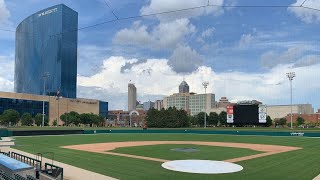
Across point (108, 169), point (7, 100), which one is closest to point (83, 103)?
point (7, 100)

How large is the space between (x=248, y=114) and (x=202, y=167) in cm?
6772

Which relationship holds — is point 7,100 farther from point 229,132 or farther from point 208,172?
point 208,172

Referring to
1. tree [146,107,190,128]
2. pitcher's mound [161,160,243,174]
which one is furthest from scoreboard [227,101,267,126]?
pitcher's mound [161,160,243,174]

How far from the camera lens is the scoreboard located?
8388 centimetres

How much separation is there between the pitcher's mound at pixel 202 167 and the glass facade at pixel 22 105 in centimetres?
12763

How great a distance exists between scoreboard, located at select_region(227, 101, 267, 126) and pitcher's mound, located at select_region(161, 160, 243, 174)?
2565 inches

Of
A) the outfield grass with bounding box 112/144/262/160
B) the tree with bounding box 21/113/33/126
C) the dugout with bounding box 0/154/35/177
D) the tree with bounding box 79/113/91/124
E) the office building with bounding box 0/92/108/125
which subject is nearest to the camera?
the dugout with bounding box 0/154/35/177

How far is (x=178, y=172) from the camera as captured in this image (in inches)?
721

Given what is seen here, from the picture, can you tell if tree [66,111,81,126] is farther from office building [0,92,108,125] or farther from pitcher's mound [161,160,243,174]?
pitcher's mound [161,160,243,174]

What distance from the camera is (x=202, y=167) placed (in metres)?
20.1

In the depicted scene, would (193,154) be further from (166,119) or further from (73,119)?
(73,119)

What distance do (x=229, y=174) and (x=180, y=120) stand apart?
10366cm

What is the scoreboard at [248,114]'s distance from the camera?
83.9 m

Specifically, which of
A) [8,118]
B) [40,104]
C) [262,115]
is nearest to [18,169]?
[262,115]
